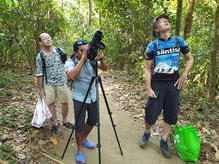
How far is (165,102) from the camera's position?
2709 millimetres

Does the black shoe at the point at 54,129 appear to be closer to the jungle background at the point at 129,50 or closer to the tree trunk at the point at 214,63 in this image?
the jungle background at the point at 129,50

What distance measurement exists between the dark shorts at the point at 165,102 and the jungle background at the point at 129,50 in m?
0.76

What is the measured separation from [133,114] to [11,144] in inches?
105

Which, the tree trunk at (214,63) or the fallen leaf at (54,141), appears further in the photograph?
the tree trunk at (214,63)

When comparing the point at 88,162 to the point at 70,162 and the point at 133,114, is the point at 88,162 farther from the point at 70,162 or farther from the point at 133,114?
the point at 133,114

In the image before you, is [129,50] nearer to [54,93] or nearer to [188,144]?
[54,93]

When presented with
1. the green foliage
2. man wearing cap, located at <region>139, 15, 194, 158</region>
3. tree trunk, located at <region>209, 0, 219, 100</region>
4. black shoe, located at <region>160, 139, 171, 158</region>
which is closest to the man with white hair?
man wearing cap, located at <region>139, 15, 194, 158</region>

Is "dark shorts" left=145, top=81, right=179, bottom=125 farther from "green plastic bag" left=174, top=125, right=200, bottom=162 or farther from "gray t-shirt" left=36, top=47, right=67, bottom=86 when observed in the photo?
"gray t-shirt" left=36, top=47, right=67, bottom=86

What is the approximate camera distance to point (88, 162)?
2.59 meters

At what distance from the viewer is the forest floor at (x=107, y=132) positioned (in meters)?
2.62

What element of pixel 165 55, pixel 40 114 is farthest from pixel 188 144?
pixel 40 114

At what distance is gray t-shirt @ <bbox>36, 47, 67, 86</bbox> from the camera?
112 inches

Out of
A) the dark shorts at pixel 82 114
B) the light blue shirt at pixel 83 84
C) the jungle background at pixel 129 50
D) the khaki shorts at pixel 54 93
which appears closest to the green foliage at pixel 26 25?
the jungle background at pixel 129 50

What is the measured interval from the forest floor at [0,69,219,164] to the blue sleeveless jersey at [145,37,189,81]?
1.31 metres
